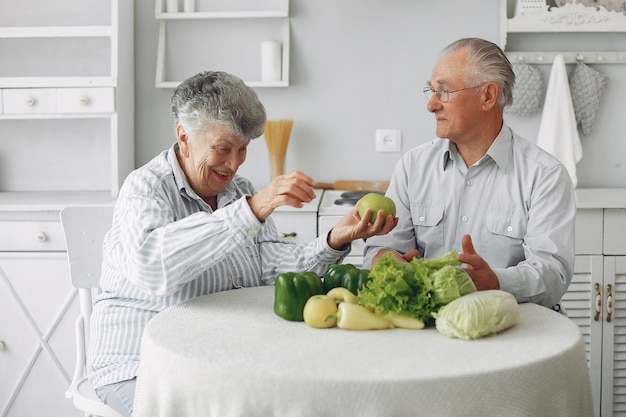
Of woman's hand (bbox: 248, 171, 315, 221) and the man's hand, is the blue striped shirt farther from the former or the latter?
the man's hand

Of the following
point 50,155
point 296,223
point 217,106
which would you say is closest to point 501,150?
point 217,106

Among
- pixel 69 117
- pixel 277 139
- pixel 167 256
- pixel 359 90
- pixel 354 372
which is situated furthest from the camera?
pixel 359 90

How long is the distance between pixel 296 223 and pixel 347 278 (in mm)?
1481

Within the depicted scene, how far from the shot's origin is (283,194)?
5.81 ft

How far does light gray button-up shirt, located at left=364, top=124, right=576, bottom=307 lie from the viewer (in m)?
2.19

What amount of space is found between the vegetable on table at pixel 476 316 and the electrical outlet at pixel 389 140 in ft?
7.34

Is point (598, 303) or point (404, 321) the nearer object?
point (404, 321)

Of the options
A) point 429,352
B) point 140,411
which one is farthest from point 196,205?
point 429,352

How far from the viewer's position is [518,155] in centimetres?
237

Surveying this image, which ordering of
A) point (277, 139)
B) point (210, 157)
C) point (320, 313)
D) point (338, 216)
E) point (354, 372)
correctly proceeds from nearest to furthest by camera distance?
point (354, 372) → point (320, 313) → point (210, 157) → point (338, 216) → point (277, 139)

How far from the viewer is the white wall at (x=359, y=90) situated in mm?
3807

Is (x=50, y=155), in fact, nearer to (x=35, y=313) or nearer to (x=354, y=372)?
(x=35, y=313)

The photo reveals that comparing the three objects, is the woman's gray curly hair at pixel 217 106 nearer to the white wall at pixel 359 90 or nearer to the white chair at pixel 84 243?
the white chair at pixel 84 243

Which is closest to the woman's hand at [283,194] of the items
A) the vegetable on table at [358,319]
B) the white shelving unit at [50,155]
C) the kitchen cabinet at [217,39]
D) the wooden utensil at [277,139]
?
the vegetable on table at [358,319]
